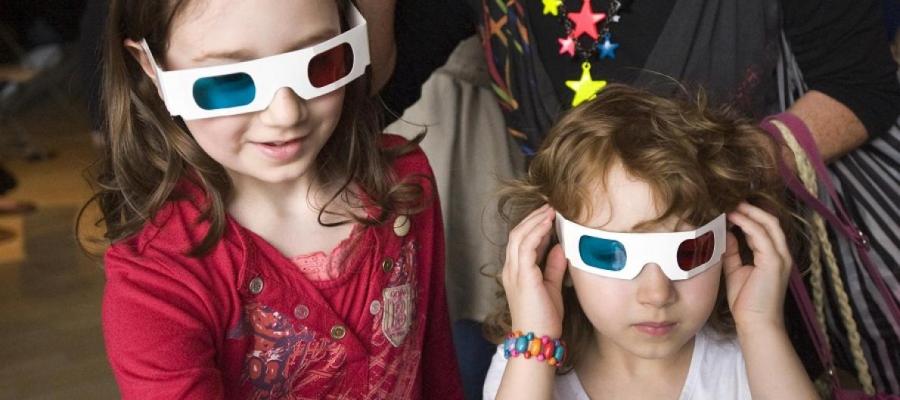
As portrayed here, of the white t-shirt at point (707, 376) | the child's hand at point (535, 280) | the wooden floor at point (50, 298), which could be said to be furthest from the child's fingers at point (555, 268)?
the wooden floor at point (50, 298)

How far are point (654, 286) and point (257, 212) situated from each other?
53 cm

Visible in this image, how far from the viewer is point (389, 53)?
1776 mm

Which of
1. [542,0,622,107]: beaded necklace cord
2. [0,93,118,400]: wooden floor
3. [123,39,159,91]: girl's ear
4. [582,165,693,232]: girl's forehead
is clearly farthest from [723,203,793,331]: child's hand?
[0,93,118,400]: wooden floor

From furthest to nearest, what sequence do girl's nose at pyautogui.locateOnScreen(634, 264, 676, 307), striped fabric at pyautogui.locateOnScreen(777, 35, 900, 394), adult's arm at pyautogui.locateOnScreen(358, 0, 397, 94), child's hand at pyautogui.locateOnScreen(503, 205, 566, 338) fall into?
adult's arm at pyautogui.locateOnScreen(358, 0, 397, 94) < striped fabric at pyautogui.locateOnScreen(777, 35, 900, 394) < child's hand at pyautogui.locateOnScreen(503, 205, 566, 338) < girl's nose at pyautogui.locateOnScreen(634, 264, 676, 307)

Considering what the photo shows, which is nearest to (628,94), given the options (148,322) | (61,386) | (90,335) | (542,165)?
(542,165)

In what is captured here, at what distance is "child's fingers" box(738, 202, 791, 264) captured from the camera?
1.43 meters

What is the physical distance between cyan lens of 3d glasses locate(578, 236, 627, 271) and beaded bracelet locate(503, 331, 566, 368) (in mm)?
138

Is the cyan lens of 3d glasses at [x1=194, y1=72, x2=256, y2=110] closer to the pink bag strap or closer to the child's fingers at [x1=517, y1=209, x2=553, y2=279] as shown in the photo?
the child's fingers at [x1=517, y1=209, x2=553, y2=279]

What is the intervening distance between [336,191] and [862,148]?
0.78 metres

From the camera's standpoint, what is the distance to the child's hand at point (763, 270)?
4.66 feet

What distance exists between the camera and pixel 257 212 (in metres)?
1.46

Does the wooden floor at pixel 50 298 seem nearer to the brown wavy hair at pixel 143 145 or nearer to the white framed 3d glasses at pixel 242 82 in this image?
the brown wavy hair at pixel 143 145

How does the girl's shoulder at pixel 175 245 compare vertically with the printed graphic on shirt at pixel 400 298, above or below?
above

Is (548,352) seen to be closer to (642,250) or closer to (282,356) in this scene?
(642,250)
